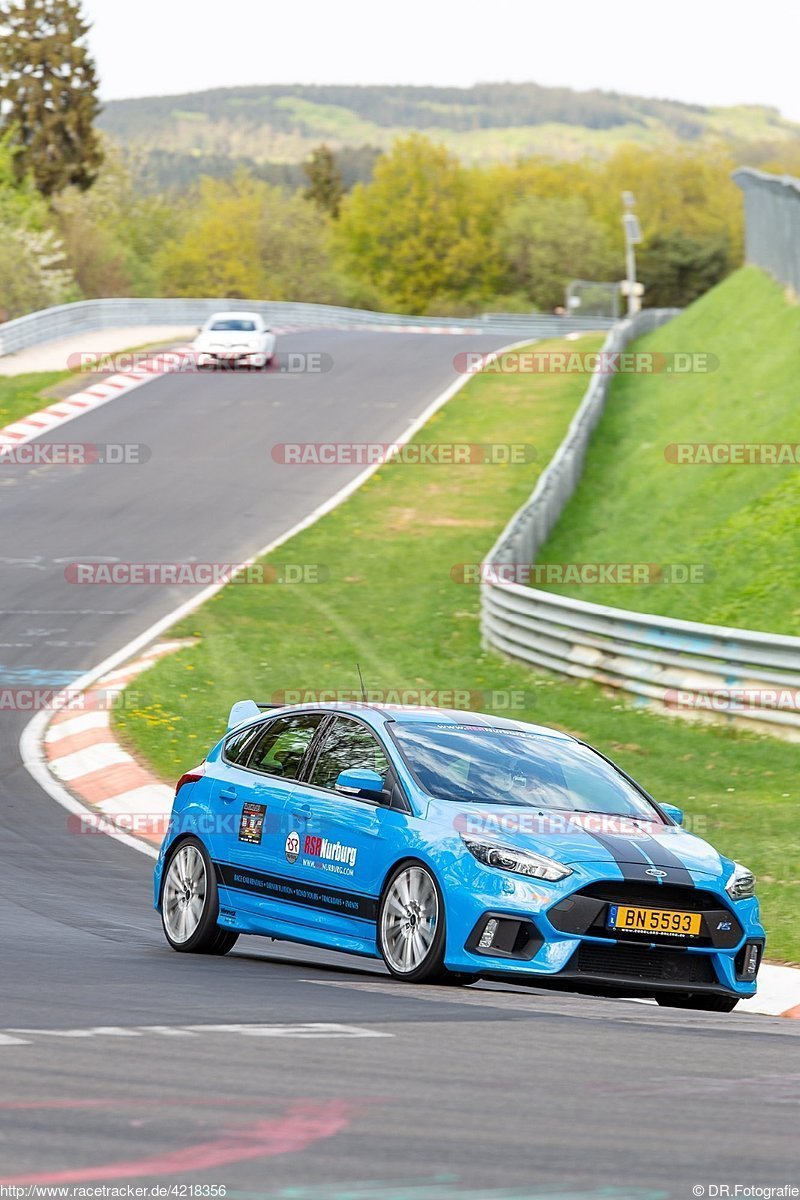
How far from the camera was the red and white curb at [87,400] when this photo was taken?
36531 mm

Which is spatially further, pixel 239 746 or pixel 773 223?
pixel 773 223

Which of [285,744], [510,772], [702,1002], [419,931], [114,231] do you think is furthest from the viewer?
[114,231]

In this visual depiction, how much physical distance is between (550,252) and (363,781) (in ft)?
417

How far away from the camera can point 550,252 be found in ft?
437

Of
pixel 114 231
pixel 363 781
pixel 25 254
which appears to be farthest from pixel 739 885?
pixel 114 231

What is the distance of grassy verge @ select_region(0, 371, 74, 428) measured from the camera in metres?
38.3

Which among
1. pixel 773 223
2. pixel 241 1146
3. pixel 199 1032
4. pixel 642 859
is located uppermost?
pixel 773 223

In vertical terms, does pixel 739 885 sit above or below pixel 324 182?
below

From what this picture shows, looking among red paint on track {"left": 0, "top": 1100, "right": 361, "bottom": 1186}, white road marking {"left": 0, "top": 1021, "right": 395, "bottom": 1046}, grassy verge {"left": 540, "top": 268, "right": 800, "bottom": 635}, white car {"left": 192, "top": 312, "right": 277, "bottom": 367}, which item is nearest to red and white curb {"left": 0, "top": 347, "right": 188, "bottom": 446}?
white car {"left": 192, "top": 312, "right": 277, "bottom": 367}

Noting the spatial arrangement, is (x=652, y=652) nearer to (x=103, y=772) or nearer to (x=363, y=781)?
(x=103, y=772)

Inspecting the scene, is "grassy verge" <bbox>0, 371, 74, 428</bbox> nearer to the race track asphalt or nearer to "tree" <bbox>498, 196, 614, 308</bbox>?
the race track asphalt

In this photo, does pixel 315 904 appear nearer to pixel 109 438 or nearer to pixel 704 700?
pixel 704 700

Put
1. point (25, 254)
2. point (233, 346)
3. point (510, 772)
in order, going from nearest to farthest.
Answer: point (510, 772)
point (233, 346)
point (25, 254)

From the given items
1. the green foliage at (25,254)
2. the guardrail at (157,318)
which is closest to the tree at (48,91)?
the green foliage at (25,254)
